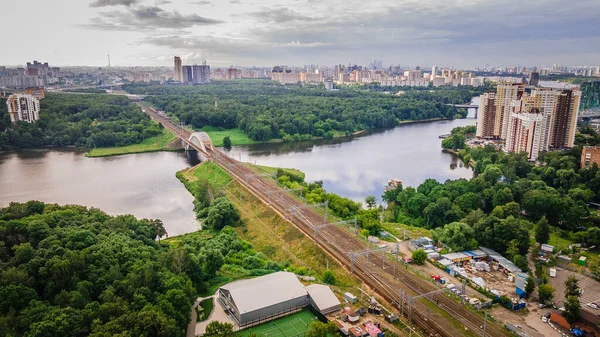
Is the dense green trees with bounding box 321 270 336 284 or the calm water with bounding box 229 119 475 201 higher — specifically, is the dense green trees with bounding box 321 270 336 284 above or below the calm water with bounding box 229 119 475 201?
below

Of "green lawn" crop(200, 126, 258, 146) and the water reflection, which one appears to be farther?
"green lawn" crop(200, 126, 258, 146)

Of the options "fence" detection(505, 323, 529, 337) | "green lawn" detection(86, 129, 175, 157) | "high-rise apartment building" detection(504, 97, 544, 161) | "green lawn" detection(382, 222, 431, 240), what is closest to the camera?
"fence" detection(505, 323, 529, 337)

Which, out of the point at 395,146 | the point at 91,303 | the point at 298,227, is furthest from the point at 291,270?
the point at 395,146

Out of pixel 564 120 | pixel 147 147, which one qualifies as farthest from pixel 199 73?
pixel 564 120

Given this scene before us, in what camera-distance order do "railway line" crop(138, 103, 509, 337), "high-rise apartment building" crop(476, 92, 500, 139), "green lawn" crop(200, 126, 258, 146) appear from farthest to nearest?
1. "high-rise apartment building" crop(476, 92, 500, 139)
2. "green lawn" crop(200, 126, 258, 146)
3. "railway line" crop(138, 103, 509, 337)

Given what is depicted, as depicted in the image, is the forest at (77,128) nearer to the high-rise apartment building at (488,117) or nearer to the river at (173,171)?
the river at (173,171)

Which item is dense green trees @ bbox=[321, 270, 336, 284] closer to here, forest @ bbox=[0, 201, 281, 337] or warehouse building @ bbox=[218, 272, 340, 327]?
warehouse building @ bbox=[218, 272, 340, 327]

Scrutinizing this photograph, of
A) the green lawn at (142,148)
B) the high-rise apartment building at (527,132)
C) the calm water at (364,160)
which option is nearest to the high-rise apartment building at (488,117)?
the calm water at (364,160)

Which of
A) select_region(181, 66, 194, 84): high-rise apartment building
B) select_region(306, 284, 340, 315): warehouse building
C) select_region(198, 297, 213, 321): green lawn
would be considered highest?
select_region(181, 66, 194, 84): high-rise apartment building

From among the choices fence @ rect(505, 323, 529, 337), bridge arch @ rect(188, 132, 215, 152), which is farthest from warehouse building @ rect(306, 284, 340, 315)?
bridge arch @ rect(188, 132, 215, 152)
